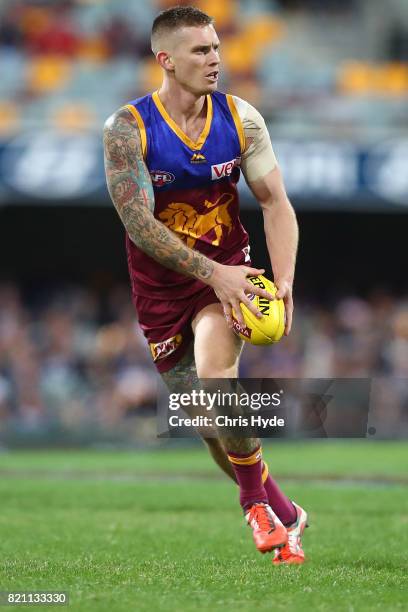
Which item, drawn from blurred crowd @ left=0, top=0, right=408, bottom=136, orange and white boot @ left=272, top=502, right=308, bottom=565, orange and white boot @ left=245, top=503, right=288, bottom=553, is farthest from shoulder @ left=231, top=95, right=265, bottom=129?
blurred crowd @ left=0, top=0, right=408, bottom=136

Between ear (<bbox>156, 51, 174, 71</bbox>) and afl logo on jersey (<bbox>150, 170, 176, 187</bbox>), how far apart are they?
53cm

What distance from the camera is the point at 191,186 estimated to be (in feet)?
20.5

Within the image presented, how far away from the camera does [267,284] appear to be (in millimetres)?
6016

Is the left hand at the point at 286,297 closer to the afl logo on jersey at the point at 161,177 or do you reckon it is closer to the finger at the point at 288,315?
the finger at the point at 288,315

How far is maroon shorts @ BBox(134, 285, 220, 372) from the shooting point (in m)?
6.41

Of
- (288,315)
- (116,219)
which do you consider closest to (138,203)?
(288,315)

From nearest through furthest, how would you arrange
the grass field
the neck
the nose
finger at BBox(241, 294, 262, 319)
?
the grass field < finger at BBox(241, 294, 262, 319) < the nose < the neck

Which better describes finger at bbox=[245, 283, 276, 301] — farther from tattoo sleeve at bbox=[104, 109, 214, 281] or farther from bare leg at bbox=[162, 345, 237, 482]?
bare leg at bbox=[162, 345, 237, 482]

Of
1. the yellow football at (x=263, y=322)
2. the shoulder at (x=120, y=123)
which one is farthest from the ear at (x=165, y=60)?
the yellow football at (x=263, y=322)

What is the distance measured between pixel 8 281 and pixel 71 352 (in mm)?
3082

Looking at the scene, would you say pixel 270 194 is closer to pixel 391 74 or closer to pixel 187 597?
pixel 187 597

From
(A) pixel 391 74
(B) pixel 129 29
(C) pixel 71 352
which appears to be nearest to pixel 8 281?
(C) pixel 71 352

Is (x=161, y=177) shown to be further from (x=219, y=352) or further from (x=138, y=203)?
(x=219, y=352)

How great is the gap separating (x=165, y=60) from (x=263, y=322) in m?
1.45
